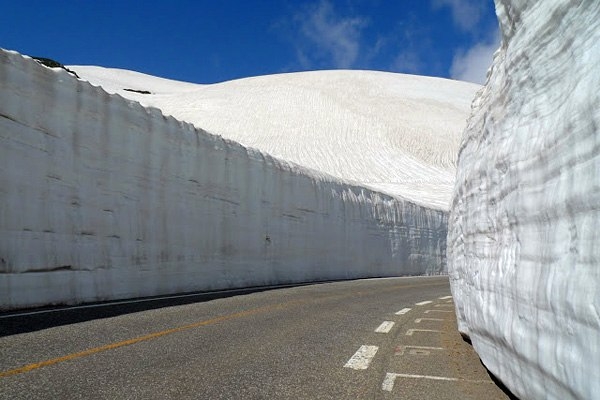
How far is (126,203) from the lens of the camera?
1192 centimetres

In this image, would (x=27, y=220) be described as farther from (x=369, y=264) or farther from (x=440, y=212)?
(x=440, y=212)

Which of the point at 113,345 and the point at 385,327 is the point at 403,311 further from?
the point at 113,345

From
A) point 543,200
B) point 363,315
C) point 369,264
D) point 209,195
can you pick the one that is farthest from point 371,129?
point 543,200

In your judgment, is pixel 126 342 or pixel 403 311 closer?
pixel 126 342

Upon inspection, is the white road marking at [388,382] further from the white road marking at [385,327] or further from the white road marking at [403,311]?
the white road marking at [403,311]

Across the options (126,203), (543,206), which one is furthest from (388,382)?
(126,203)

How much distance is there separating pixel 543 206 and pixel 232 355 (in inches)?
149

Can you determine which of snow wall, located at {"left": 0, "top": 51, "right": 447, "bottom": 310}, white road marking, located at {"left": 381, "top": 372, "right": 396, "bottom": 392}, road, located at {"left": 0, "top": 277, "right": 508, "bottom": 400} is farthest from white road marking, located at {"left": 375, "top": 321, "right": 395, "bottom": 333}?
snow wall, located at {"left": 0, "top": 51, "right": 447, "bottom": 310}

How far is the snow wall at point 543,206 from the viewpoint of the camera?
2740 mm

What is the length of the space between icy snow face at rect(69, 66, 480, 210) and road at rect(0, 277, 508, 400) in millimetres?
33888

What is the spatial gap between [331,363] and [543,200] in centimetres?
313

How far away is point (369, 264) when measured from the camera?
1013 inches

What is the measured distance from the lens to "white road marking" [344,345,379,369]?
557 centimetres

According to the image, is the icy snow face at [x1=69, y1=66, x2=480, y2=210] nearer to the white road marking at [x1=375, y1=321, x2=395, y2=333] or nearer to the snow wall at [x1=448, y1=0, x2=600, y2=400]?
the white road marking at [x1=375, y1=321, x2=395, y2=333]
